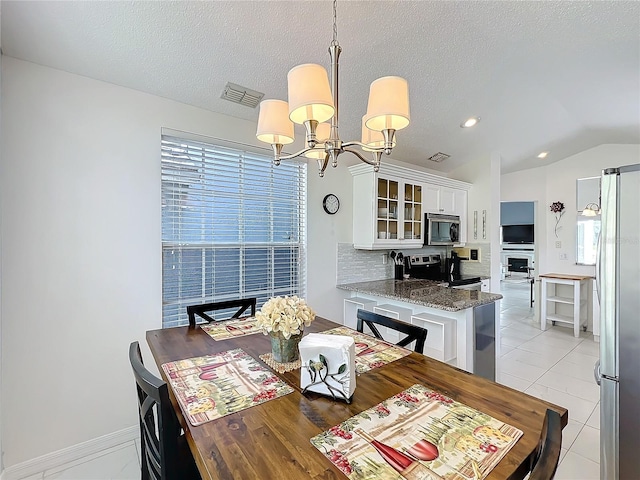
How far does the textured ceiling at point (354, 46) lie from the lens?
159 cm

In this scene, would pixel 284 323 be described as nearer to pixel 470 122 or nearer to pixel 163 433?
pixel 163 433

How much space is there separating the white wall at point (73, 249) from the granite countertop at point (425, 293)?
192 centimetres

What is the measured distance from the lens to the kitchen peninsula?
7.91 feet

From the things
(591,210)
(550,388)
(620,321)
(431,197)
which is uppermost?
(431,197)

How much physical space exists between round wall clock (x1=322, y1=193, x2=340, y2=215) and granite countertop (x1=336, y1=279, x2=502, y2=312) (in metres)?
0.82

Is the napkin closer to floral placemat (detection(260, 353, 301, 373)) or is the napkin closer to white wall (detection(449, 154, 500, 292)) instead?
floral placemat (detection(260, 353, 301, 373))

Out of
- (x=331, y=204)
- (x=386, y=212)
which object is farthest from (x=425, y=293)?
(x=331, y=204)

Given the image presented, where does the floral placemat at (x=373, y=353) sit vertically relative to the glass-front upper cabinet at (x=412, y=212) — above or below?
below

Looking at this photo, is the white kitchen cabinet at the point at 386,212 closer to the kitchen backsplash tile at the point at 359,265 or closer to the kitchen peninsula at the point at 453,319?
the kitchen backsplash tile at the point at 359,265

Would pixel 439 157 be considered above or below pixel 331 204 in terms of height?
above

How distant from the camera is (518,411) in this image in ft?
3.27

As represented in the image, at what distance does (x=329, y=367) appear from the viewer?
107 cm

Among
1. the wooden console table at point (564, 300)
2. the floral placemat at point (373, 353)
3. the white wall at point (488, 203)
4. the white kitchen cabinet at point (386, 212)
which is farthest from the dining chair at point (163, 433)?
the wooden console table at point (564, 300)

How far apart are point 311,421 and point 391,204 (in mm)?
2753
